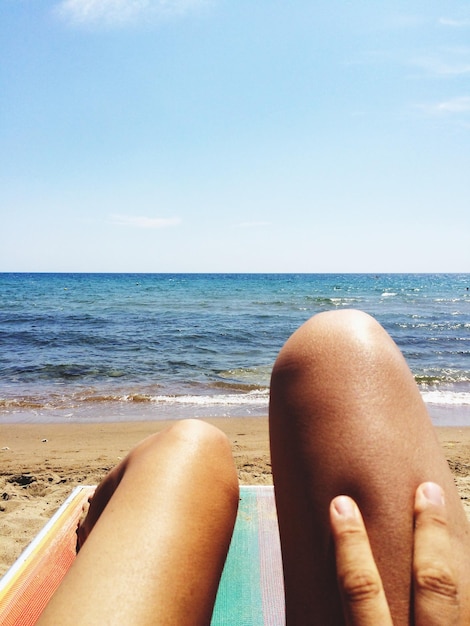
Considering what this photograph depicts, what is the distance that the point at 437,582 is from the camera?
67 cm

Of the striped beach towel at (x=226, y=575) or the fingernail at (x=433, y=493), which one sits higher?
the fingernail at (x=433, y=493)

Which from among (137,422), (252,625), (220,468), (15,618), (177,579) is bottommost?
(137,422)

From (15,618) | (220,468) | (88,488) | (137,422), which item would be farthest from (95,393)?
(220,468)

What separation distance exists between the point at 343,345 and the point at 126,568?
0.56 metres

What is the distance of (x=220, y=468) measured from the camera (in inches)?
41.0

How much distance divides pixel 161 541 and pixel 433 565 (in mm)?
465

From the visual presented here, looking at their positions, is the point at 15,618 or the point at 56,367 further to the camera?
the point at 56,367

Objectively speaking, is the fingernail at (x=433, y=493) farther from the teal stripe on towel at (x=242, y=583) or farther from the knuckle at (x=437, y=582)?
the teal stripe on towel at (x=242, y=583)

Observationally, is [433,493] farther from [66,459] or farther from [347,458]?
[66,459]

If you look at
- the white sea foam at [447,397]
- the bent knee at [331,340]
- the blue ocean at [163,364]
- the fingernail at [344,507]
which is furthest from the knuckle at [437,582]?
the white sea foam at [447,397]

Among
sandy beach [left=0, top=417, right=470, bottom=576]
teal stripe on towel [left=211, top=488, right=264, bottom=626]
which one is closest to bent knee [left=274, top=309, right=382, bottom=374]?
teal stripe on towel [left=211, top=488, right=264, bottom=626]

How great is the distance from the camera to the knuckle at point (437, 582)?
66 centimetres

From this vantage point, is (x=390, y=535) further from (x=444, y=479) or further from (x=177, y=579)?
(x=177, y=579)

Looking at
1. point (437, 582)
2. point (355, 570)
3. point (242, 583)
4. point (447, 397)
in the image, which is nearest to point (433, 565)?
point (437, 582)
